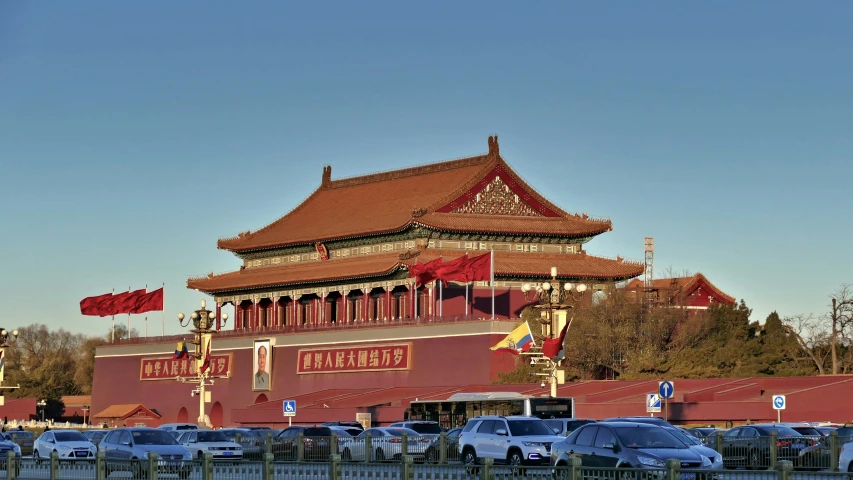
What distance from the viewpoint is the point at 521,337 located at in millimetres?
54344

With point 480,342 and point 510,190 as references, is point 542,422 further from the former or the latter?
point 510,190

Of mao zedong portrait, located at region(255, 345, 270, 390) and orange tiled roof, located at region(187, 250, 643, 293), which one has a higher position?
orange tiled roof, located at region(187, 250, 643, 293)

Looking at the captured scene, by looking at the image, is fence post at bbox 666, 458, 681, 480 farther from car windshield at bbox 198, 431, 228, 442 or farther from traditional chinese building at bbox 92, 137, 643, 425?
traditional chinese building at bbox 92, 137, 643, 425

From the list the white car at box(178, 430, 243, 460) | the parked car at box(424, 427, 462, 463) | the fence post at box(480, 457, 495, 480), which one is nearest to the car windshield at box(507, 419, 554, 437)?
the parked car at box(424, 427, 462, 463)

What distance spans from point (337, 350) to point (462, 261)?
33.8 feet

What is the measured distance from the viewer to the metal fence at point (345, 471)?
60.1 ft

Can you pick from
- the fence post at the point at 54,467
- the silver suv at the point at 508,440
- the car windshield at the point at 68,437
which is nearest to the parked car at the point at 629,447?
the silver suv at the point at 508,440

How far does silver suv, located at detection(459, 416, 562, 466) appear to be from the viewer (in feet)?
103

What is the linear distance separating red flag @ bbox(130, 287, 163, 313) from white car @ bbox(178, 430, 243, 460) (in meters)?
42.4

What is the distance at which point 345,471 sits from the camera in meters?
22.5

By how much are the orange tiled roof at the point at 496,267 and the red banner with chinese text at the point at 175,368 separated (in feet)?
16.1

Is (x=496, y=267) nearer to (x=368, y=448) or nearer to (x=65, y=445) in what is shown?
(x=368, y=448)

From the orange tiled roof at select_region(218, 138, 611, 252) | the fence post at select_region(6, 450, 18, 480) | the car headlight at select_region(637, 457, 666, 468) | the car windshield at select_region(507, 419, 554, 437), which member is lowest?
the fence post at select_region(6, 450, 18, 480)

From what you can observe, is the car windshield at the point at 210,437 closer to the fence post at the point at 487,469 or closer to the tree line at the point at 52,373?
the fence post at the point at 487,469
